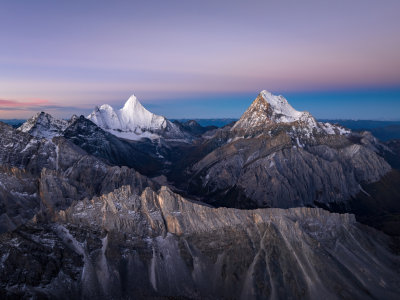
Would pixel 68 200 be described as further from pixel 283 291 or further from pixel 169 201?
pixel 283 291

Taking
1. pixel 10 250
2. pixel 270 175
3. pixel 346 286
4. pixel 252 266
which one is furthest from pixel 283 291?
pixel 270 175

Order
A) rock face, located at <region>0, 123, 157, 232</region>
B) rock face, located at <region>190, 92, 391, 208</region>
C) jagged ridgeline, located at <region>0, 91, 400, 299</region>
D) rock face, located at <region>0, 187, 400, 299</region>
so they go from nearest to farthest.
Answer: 1. rock face, located at <region>0, 187, 400, 299</region>
2. jagged ridgeline, located at <region>0, 91, 400, 299</region>
3. rock face, located at <region>0, 123, 157, 232</region>
4. rock face, located at <region>190, 92, 391, 208</region>

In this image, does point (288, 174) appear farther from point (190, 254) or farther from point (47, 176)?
point (47, 176)

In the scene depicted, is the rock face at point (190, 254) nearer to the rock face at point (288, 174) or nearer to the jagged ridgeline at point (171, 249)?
the jagged ridgeline at point (171, 249)

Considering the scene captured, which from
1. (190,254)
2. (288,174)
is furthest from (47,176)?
(288,174)

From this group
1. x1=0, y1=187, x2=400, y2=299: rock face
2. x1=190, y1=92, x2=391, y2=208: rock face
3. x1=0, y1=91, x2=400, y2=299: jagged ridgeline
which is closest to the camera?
x1=0, y1=187, x2=400, y2=299: rock face

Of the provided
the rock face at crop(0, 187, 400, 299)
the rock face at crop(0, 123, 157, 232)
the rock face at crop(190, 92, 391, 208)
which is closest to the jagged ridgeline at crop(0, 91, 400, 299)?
the rock face at crop(0, 187, 400, 299)

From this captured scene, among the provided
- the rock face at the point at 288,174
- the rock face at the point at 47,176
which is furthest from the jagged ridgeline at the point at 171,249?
the rock face at the point at 288,174

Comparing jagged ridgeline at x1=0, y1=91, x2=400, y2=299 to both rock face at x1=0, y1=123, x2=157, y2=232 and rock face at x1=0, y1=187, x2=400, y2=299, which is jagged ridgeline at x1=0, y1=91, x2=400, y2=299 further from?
rock face at x1=0, y1=123, x2=157, y2=232
